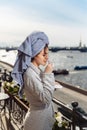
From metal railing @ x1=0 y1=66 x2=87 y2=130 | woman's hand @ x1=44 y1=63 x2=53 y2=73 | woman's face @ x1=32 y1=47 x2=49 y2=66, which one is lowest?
metal railing @ x1=0 y1=66 x2=87 y2=130

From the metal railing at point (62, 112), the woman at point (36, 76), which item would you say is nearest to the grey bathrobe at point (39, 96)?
the woman at point (36, 76)

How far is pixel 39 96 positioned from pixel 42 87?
8 cm

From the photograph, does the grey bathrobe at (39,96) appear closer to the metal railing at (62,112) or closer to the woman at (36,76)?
the woman at (36,76)

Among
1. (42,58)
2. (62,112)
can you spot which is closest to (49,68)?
(42,58)

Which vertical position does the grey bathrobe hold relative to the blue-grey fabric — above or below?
below

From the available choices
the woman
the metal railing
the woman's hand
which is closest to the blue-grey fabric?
the woman

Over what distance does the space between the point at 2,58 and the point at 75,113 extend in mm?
31765

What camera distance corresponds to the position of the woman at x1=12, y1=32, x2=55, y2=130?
286cm

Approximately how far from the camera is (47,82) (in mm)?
2830

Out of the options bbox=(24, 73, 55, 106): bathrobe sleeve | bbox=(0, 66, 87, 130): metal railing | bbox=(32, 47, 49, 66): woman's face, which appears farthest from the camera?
bbox=(0, 66, 87, 130): metal railing

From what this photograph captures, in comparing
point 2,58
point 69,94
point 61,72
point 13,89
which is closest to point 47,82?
point 13,89

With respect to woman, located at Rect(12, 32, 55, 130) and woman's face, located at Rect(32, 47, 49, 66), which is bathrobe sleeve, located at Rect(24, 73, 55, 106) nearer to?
woman, located at Rect(12, 32, 55, 130)

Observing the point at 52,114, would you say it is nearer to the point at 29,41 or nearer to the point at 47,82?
the point at 47,82

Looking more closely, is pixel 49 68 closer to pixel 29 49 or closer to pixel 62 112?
pixel 29 49
